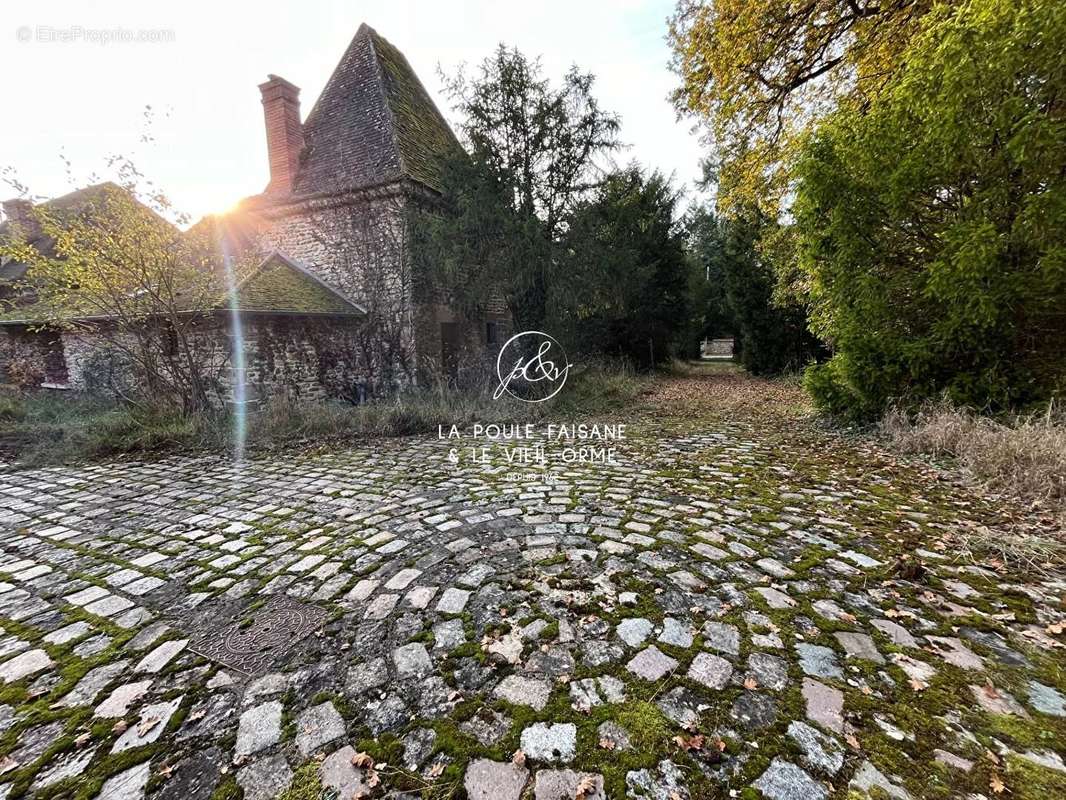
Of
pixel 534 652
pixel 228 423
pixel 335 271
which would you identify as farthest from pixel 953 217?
pixel 335 271

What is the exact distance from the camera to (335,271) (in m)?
10.7

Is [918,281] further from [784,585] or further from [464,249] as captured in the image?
[464,249]

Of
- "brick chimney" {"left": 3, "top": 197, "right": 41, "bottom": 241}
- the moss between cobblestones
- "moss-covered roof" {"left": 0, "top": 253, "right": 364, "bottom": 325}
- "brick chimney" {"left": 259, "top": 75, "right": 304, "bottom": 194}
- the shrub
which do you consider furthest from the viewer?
"brick chimney" {"left": 3, "top": 197, "right": 41, "bottom": 241}

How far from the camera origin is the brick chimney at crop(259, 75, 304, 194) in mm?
10992

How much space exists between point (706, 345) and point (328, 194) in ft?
98.9

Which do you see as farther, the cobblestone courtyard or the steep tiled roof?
the steep tiled roof

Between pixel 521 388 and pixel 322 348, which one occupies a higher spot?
pixel 322 348

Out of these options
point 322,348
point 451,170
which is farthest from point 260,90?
point 322,348

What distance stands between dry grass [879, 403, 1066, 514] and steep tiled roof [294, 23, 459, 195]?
10309 mm

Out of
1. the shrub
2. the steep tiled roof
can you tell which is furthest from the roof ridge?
the shrub

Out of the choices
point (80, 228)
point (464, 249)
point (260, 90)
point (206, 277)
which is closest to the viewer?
point (80, 228)

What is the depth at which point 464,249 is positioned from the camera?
28.6ft

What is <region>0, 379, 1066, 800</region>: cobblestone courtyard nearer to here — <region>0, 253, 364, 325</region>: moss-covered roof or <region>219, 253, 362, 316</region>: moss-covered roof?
<region>0, 253, 364, 325</region>: moss-covered roof

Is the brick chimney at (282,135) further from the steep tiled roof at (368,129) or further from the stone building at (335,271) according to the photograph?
the steep tiled roof at (368,129)
